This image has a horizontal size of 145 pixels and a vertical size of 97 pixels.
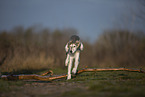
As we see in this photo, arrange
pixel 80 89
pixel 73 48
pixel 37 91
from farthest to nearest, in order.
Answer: pixel 73 48, pixel 37 91, pixel 80 89

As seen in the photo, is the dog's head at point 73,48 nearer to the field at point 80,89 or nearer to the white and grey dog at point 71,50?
the white and grey dog at point 71,50

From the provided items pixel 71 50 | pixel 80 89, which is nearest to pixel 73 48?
pixel 71 50

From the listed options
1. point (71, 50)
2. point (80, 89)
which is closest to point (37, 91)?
point (80, 89)

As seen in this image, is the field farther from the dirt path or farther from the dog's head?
the dog's head

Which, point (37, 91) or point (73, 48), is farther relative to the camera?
point (73, 48)

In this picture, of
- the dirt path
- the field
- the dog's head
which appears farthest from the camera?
the dog's head

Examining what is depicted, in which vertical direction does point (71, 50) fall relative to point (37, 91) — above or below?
above

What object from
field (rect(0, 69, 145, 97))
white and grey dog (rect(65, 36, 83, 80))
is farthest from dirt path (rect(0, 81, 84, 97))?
white and grey dog (rect(65, 36, 83, 80))

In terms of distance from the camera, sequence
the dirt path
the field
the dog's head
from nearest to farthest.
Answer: the field
the dirt path
the dog's head

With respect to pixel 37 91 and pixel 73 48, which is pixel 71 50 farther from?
pixel 37 91

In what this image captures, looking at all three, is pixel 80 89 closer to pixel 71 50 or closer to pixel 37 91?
pixel 37 91

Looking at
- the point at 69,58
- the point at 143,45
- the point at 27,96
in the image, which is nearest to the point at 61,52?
the point at 143,45

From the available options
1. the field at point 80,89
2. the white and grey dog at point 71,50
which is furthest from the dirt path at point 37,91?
the white and grey dog at point 71,50

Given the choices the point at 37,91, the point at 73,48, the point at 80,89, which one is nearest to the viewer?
the point at 80,89
